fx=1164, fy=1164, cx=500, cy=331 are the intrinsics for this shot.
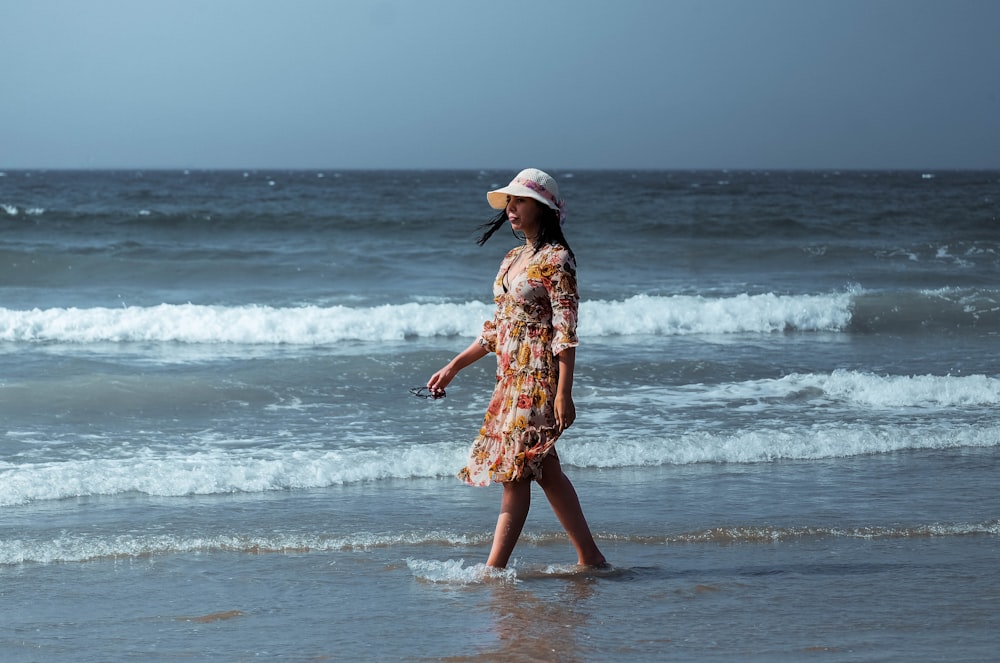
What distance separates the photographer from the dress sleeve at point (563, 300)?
13.6ft

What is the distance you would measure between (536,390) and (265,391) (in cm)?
528

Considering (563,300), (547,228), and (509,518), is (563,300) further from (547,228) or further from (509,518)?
(509,518)

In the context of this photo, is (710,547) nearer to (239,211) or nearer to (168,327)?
(168,327)

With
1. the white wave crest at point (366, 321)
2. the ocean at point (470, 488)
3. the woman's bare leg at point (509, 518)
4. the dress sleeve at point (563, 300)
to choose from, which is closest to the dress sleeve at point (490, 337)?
the dress sleeve at point (563, 300)

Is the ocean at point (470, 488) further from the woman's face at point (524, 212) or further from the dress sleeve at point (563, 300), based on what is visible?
the woman's face at point (524, 212)

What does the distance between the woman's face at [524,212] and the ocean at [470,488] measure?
1390 millimetres

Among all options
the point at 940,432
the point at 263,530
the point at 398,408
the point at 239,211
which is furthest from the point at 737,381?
the point at 239,211

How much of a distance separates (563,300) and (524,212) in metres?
0.36

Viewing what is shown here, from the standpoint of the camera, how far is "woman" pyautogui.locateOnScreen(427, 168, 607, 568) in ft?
13.7

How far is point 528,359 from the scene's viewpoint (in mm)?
4270

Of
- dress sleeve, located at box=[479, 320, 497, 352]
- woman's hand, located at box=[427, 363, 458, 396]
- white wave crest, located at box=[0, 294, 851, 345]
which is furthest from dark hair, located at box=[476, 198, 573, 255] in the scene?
white wave crest, located at box=[0, 294, 851, 345]

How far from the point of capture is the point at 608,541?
5.21 metres

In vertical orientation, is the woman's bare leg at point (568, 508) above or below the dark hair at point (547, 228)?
below

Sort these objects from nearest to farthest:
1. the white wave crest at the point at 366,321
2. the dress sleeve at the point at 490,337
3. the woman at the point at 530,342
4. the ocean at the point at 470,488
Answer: the ocean at the point at 470,488 < the woman at the point at 530,342 < the dress sleeve at the point at 490,337 < the white wave crest at the point at 366,321
